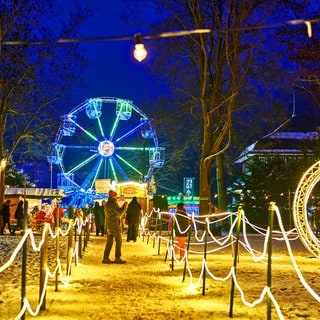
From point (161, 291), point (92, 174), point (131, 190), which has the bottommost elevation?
point (161, 291)

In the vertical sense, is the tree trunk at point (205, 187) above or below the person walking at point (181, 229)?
above

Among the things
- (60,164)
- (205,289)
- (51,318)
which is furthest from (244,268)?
(60,164)

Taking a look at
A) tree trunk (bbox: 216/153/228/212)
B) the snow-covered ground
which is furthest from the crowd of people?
tree trunk (bbox: 216/153/228/212)

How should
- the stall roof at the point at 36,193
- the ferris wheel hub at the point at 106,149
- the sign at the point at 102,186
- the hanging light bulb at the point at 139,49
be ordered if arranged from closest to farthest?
the hanging light bulb at the point at 139,49 → the sign at the point at 102,186 → the stall roof at the point at 36,193 → the ferris wheel hub at the point at 106,149

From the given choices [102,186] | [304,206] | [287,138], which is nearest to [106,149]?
[102,186]

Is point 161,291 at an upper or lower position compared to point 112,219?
lower

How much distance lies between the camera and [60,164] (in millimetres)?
39188

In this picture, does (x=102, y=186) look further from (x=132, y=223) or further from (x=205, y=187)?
(x=132, y=223)

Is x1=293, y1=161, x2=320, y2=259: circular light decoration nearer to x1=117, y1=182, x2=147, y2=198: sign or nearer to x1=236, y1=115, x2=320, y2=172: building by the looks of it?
x1=117, y1=182, x2=147, y2=198: sign

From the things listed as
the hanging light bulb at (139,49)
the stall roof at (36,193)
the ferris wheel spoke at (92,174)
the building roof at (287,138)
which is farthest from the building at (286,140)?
the hanging light bulb at (139,49)

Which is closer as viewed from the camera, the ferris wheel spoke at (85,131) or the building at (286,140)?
the ferris wheel spoke at (85,131)

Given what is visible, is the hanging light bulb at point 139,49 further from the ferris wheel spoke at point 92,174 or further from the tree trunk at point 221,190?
the ferris wheel spoke at point 92,174

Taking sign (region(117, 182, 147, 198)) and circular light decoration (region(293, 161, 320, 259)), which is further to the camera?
sign (region(117, 182, 147, 198))

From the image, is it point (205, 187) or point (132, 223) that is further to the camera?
point (205, 187)
